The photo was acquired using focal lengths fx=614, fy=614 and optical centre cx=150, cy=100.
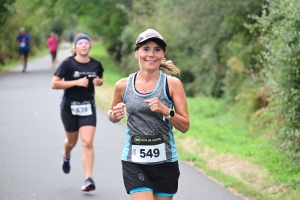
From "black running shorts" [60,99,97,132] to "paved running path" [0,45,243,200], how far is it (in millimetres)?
859

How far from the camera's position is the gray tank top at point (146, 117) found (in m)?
4.86

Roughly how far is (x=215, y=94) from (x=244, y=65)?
16.7 feet

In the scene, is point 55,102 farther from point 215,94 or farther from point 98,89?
point 215,94

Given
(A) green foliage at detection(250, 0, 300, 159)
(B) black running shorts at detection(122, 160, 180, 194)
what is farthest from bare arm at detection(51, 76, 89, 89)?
(B) black running shorts at detection(122, 160, 180, 194)

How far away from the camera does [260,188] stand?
820 cm

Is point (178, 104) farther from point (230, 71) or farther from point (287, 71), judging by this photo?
point (230, 71)

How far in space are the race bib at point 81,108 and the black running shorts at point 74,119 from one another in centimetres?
5

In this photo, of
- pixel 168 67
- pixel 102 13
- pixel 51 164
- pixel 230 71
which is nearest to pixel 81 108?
pixel 51 164

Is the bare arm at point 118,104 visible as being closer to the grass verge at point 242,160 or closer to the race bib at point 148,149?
the race bib at point 148,149

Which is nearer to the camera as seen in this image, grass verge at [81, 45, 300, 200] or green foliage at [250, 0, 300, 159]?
grass verge at [81, 45, 300, 200]

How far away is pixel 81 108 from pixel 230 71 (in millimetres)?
11260

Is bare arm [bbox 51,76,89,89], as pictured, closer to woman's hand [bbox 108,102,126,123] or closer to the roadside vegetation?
the roadside vegetation

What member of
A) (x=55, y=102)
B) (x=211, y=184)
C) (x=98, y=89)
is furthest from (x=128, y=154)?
(x=98, y=89)

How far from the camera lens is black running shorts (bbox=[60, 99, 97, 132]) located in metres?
7.94
